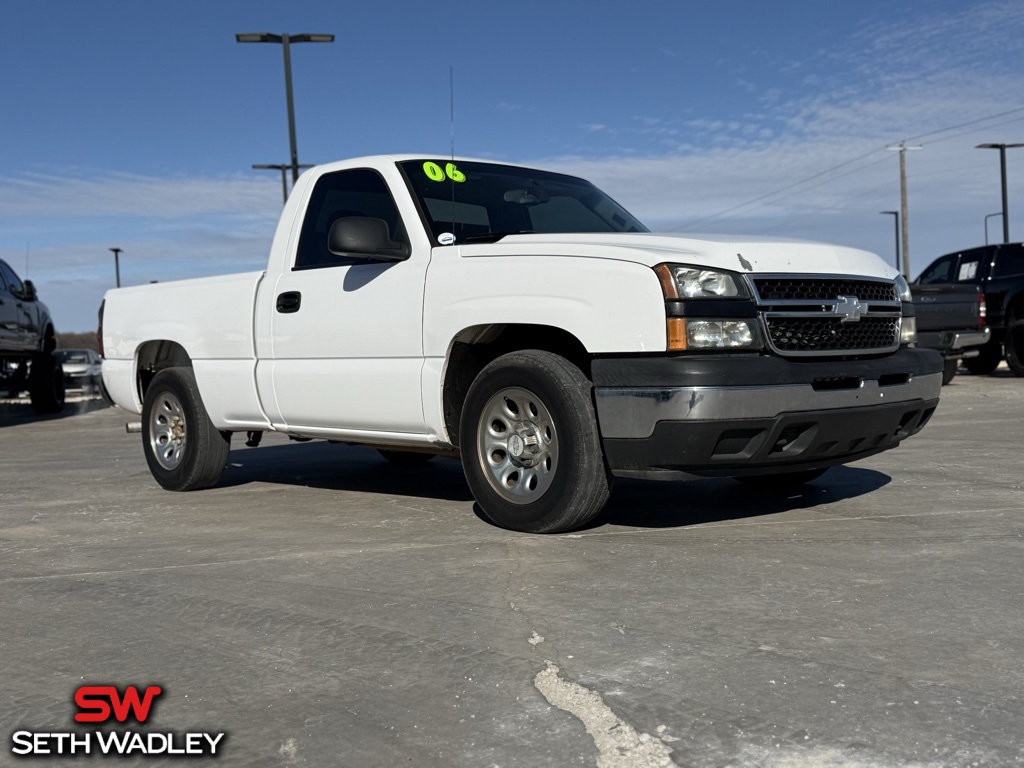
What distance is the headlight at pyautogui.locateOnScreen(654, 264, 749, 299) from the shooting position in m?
4.73

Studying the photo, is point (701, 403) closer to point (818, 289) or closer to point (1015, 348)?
point (818, 289)

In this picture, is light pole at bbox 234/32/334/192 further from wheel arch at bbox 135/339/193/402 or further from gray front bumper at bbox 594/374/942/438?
gray front bumper at bbox 594/374/942/438

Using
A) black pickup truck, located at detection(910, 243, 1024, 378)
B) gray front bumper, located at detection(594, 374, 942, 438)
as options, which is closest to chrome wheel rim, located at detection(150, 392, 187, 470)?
gray front bumper, located at detection(594, 374, 942, 438)

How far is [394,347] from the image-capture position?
5863mm

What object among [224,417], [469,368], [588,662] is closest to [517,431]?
[469,368]

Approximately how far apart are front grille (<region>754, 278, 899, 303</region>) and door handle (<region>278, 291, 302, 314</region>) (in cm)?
276

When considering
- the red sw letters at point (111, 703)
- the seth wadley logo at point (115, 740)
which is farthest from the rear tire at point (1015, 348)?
the seth wadley logo at point (115, 740)

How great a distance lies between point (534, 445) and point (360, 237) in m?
1.37

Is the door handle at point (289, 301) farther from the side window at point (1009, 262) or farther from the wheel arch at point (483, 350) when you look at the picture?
the side window at point (1009, 262)

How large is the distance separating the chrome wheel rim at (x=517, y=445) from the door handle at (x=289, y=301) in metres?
1.60

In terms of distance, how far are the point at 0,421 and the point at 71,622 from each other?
1384 centimetres

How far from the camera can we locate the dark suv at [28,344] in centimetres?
1591

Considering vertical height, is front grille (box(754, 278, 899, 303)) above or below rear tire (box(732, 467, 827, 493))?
above

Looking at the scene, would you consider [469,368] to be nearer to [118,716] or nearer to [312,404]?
[312,404]
